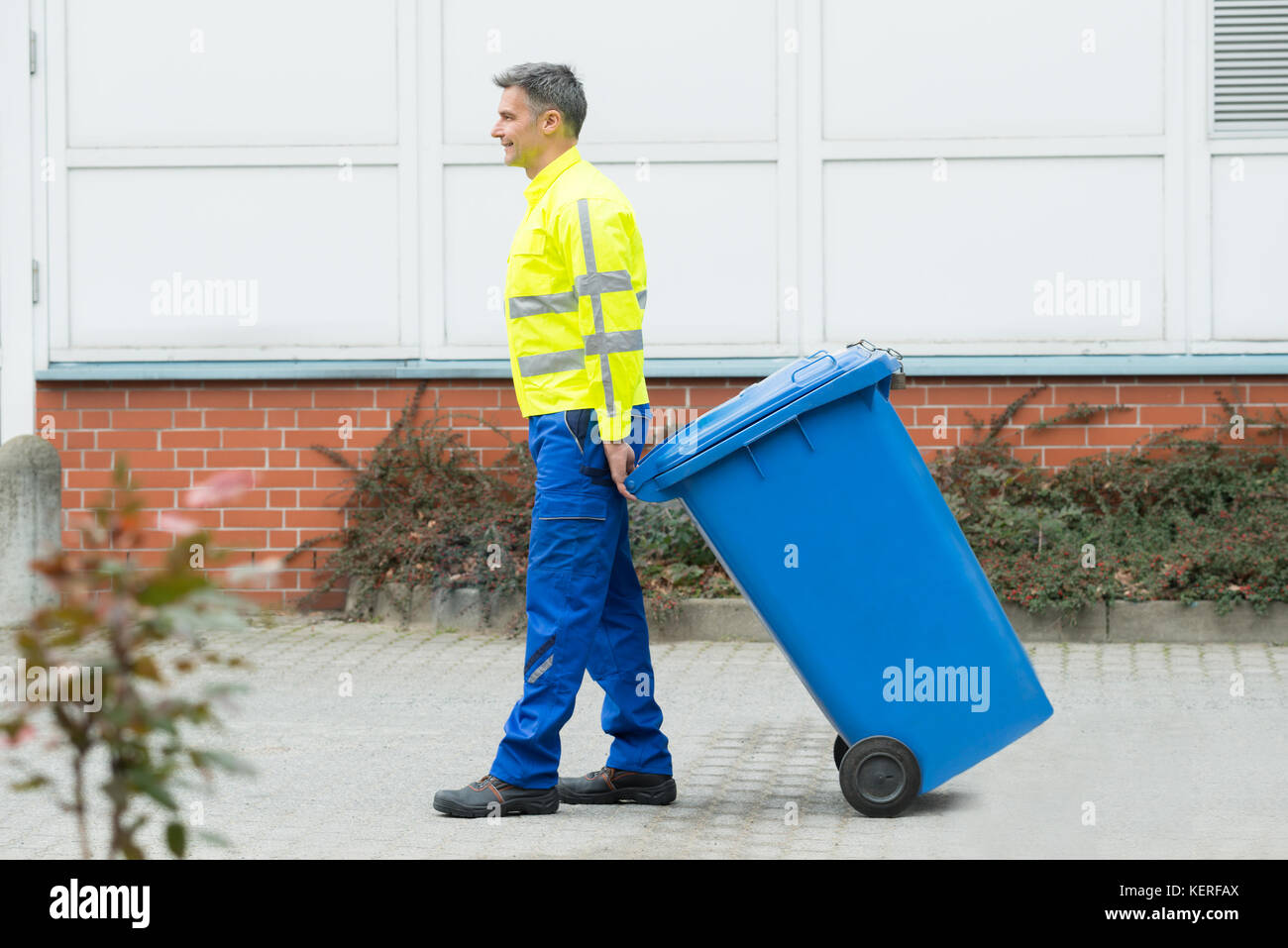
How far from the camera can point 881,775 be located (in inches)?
167

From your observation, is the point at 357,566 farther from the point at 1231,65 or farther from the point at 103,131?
the point at 1231,65

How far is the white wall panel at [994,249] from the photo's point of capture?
811 cm

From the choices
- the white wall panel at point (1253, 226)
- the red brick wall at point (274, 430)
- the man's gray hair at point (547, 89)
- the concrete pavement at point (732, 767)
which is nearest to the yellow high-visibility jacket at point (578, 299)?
the man's gray hair at point (547, 89)

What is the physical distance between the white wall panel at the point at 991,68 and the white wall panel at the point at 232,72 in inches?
90.6

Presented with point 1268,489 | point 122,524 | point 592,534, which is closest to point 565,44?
point 1268,489

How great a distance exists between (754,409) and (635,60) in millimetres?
4562

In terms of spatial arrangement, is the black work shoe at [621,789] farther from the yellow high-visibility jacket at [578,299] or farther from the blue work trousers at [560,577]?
the yellow high-visibility jacket at [578,299]

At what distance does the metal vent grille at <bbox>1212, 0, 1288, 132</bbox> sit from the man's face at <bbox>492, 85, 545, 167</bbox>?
4783mm

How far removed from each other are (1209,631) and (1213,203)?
88.4 inches

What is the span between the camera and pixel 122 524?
182cm

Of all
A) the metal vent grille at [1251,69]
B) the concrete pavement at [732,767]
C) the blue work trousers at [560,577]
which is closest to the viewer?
the concrete pavement at [732,767]

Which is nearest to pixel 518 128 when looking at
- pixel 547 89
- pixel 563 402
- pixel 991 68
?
pixel 547 89

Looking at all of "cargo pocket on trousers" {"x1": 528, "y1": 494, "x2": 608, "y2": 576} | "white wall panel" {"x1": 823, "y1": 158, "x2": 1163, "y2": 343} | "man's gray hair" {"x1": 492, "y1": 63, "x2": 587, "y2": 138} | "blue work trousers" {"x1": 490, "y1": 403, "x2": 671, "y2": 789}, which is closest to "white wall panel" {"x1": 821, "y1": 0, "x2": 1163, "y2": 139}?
"white wall panel" {"x1": 823, "y1": 158, "x2": 1163, "y2": 343}
